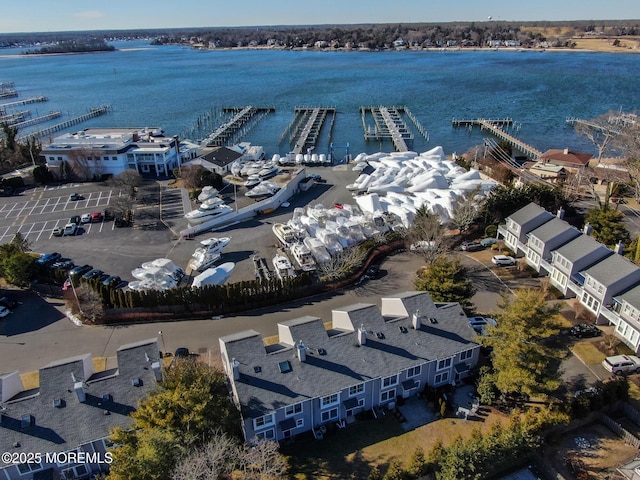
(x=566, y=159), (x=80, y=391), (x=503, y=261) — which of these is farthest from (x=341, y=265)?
(x=566, y=159)

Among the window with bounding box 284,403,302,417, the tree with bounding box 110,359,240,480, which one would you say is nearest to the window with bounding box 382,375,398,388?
the window with bounding box 284,403,302,417

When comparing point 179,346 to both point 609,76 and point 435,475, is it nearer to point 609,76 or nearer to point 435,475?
point 435,475

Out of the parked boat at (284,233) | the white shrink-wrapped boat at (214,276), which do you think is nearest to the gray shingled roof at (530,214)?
the parked boat at (284,233)

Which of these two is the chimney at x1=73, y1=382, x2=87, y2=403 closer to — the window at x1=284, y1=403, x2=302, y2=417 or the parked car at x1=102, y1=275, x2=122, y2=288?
the window at x1=284, y1=403, x2=302, y2=417

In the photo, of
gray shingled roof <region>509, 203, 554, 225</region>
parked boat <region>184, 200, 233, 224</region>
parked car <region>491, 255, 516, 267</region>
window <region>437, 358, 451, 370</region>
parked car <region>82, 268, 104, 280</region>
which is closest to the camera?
window <region>437, 358, 451, 370</region>

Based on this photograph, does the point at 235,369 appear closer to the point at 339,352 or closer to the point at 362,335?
the point at 339,352

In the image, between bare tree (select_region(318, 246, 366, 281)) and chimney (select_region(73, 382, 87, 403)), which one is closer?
chimney (select_region(73, 382, 87, 403))
